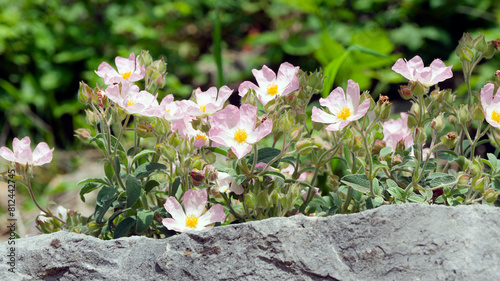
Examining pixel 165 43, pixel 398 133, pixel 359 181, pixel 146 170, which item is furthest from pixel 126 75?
pixel 165 43

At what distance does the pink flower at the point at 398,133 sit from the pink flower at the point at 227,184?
1.44 ft

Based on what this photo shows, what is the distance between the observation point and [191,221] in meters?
1.09

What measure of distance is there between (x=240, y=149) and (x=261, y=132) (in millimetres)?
54

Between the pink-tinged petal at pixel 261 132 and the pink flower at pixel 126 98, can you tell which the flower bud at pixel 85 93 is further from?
the pink-tinged petal at pixel 261 132

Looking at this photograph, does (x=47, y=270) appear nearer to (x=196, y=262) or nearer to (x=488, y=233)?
(x=196, y=262)

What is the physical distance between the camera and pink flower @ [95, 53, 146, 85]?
1.23 metres

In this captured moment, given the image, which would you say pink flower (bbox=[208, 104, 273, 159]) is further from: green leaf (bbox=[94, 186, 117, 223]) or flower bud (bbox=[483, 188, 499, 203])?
flower bud (bbox=[483, 188, 499, 203])

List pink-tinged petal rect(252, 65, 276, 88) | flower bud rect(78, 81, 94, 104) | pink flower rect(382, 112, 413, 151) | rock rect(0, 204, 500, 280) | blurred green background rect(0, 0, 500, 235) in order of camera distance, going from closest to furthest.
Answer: rock rect(0, 204, 500, 280)
flower bud rect(78, 81, 94, 104)
pink-tinged petal rect(252, 65, 276, 88)
pink flower rect(382, 112, 413, 151)
blurred green background rect(0, 0, 500, 235)

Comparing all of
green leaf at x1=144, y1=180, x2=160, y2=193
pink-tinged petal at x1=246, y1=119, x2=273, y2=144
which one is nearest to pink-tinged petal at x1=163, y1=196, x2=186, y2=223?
green leaf at x1=144, y1=180, x2=160, y2=193

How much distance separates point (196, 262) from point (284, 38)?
3.15 metres

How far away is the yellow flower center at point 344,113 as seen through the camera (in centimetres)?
106

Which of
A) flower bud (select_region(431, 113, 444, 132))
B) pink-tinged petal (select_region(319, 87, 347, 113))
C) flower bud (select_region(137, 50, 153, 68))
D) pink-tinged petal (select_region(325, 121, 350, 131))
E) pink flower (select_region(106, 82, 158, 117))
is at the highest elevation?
flower bud (select_region(137, 50, 153, 68))

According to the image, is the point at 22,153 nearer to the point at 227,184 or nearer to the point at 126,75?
the point at 126,75

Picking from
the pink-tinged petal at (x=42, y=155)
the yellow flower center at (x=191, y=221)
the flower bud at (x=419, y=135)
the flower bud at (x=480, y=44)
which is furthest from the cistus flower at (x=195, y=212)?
the flower bud at (x=480, y=44)
